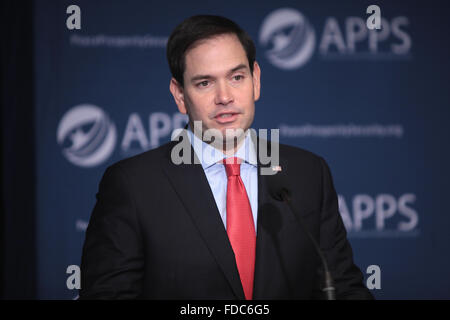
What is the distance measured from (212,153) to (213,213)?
29 centimetres

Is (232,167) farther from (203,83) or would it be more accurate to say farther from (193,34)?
(193,34)

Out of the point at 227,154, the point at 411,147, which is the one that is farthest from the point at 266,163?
the point at 411,147

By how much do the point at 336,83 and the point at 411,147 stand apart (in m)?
0.77

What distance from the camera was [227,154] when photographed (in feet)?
6.12

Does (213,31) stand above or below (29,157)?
above

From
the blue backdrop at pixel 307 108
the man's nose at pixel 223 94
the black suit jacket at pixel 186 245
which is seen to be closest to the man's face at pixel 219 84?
the man's nose at pixel 223 94

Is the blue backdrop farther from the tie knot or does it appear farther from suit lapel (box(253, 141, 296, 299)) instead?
suit lapel (box(253, 141, 296, 299))

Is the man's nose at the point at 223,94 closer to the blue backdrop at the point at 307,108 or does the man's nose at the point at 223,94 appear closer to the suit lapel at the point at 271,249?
the suit lapel at the point at 271,249

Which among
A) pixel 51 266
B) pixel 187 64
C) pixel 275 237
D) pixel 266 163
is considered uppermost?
pixel 187 64

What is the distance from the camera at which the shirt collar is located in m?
1.82

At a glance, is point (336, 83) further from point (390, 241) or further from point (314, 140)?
point (390, 241)

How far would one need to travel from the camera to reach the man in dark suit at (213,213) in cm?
160

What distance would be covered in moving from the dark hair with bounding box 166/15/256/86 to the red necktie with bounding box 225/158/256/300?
0.48m

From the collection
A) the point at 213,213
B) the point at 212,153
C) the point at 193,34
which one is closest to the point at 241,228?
the point at 213,213
